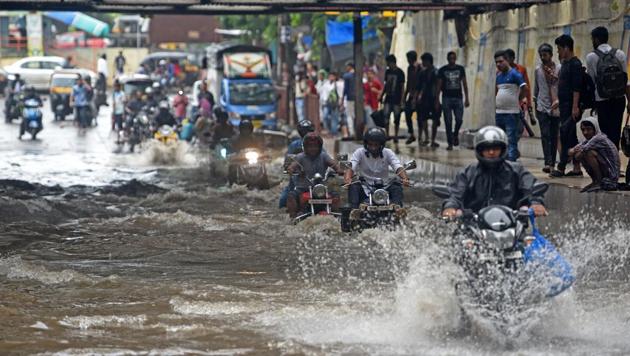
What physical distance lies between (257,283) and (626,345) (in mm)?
3707

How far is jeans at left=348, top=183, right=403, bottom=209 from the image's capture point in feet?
42.5

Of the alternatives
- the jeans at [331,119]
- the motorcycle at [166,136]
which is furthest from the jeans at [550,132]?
the jeans at [331,119]

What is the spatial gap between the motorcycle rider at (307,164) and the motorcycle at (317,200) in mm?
113

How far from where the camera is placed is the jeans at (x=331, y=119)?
30.7 m

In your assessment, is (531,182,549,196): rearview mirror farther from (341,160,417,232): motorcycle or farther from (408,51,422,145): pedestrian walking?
(408,51,422,145): pedestrian walking

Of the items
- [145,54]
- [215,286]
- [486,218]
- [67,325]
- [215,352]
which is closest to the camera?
[486,218]

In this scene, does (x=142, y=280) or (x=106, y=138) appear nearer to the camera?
(x=142, y=280)

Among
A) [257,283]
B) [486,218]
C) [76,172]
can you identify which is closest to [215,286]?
[257,283]

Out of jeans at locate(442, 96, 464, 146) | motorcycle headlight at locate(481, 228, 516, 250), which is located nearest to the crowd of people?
jeans at locate(442, 96, 464, 146)

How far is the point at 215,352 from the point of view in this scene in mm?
8406

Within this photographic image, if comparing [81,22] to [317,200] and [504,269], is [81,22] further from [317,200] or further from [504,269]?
[504,269]

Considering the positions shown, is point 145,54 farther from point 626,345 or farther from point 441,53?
point 626,345

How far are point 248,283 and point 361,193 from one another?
7.45ft

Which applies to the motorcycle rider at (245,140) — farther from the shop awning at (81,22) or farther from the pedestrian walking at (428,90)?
the shop awning at (81,22)
